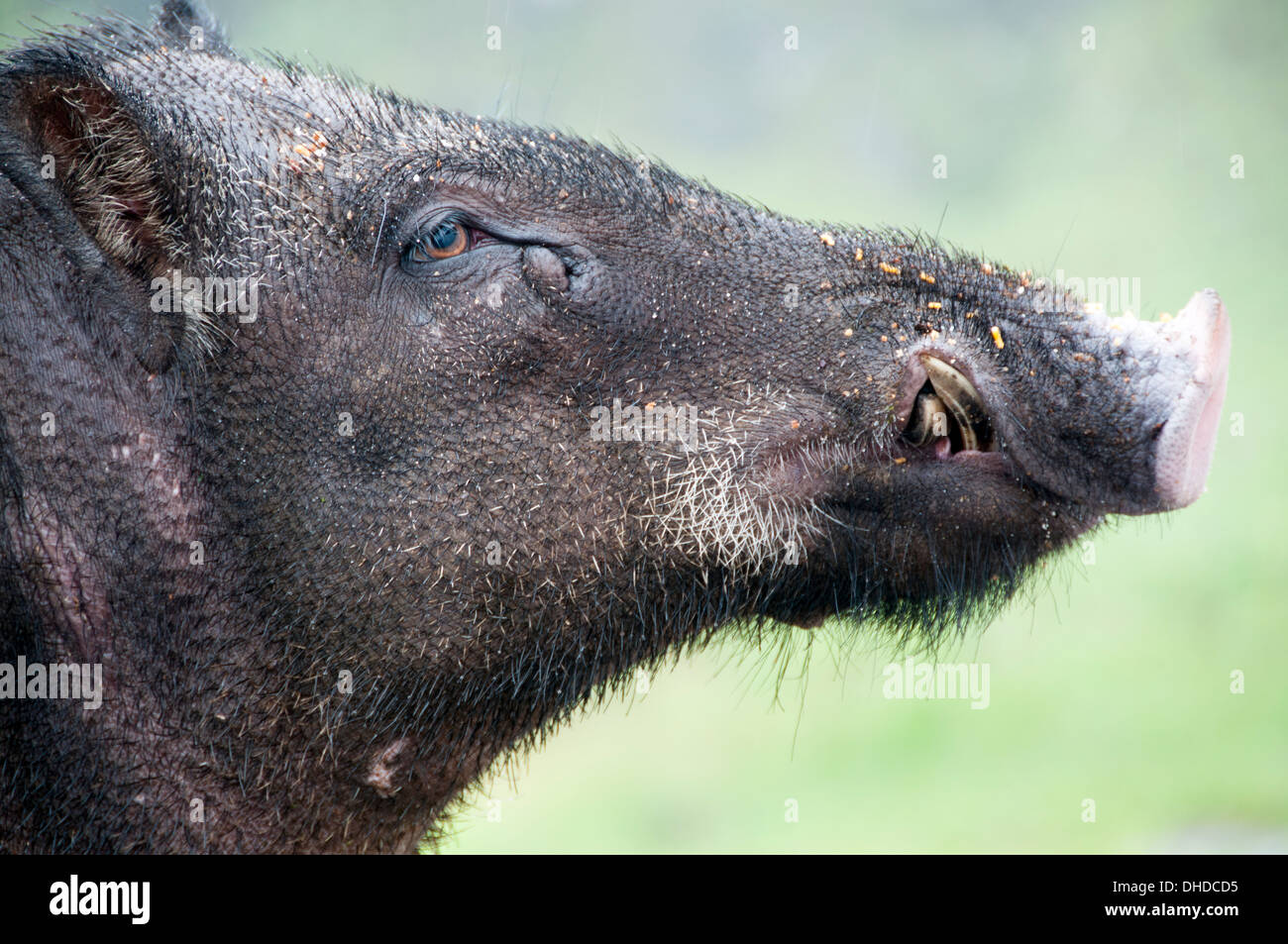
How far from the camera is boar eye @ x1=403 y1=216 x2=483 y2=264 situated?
3840 mm

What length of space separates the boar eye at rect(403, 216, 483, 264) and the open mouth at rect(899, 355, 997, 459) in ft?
4.68

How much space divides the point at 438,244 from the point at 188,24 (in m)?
1.82

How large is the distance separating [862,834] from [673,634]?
6.43 meters

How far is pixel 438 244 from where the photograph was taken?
3854 mm

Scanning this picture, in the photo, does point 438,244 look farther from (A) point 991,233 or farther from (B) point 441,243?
(A) point 991,233

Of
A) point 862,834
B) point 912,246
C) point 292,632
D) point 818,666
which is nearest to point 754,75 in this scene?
point 818,666

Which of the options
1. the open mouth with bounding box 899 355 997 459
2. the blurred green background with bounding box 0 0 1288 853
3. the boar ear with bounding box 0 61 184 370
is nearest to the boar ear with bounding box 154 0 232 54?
the boar ear with bounding box 0 61 184 370

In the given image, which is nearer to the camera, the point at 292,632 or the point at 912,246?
the point at 292,632

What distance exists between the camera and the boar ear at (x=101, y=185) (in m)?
3.63

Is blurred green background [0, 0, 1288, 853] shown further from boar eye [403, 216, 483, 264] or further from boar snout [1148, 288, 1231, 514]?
boar eye [403, 216, 483, 264]

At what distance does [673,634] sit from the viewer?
4.14 meters

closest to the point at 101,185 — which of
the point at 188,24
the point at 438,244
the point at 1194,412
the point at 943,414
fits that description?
the point at 438,244

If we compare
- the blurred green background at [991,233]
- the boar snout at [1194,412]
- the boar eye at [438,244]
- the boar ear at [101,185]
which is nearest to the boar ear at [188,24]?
the boar ear at [101,185]

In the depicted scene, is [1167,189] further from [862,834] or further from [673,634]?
[673,634]
